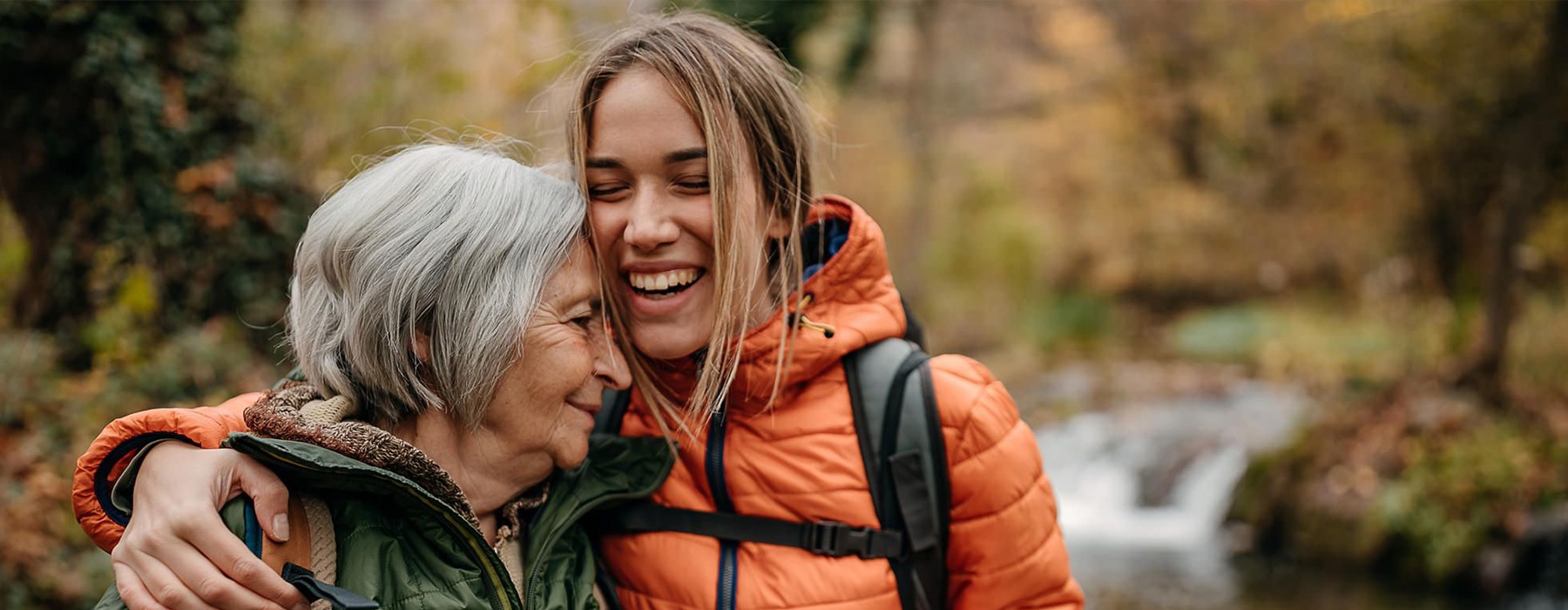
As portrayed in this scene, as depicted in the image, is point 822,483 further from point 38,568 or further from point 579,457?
point 38,568

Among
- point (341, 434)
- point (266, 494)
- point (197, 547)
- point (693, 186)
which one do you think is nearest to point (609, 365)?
point (693, 186)

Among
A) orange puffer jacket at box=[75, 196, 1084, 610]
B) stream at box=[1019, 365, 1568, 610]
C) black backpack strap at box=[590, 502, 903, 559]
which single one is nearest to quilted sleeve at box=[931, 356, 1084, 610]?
orange puffer jacket at box=[75, 196, 1084, 610]

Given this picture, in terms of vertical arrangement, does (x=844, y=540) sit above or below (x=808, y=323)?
below

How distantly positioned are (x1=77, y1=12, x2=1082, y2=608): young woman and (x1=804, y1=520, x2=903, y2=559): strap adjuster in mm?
18

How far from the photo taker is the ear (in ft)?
5.91

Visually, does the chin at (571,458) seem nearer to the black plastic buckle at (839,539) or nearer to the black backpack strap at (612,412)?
the black backpack strap at (612,412)

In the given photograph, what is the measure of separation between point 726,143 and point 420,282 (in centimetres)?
57

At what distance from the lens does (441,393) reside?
6.05 feet

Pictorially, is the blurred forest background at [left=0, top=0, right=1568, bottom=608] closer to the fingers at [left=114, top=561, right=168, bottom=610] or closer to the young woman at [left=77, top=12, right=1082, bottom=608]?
the young woman at [left=77, top=12, right=1082, bottom=608]

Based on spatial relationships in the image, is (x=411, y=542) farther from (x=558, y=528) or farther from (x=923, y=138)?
(x=923, y=138)

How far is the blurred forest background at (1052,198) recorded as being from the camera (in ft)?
16.6

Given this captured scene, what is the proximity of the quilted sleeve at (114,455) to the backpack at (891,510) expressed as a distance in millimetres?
767

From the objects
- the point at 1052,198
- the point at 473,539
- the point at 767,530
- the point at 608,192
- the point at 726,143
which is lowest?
the point at 1052,198

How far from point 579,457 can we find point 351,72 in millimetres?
5804
